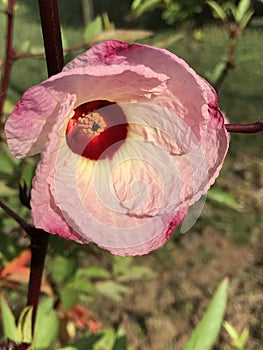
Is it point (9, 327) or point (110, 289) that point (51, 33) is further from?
point (110, 289)

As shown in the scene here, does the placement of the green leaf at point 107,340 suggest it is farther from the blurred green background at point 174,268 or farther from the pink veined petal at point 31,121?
the pink veined petal at point 31,121

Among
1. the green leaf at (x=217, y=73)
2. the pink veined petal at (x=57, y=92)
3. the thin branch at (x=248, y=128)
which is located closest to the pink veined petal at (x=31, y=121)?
the pink veined petal at (x=57, y=92)

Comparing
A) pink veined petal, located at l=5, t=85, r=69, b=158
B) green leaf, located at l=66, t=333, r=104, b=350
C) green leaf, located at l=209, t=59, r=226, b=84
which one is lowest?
green leaf, located at l=66, t=333, r=104, b=350

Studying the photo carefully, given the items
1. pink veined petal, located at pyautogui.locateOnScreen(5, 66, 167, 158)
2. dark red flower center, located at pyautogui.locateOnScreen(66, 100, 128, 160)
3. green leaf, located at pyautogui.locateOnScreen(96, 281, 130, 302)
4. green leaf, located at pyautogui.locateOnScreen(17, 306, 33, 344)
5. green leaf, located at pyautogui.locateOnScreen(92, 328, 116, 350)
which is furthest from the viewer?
green leaf, located at pyautogui.locateOnScreen(96, 281, 130, 302)

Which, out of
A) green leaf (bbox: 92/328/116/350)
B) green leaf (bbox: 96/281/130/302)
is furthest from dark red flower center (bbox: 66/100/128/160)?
green leaf (bbox: 96/281/130/302)

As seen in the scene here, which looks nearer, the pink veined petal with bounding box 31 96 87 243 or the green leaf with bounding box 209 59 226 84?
the pink veined petal with bounding box 31 96 87 243

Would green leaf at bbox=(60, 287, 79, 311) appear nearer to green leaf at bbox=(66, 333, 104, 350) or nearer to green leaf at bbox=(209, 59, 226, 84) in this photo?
green leaf at bbox=(66, 333, 104, 350)

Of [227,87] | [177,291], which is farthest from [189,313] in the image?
[227,87]
